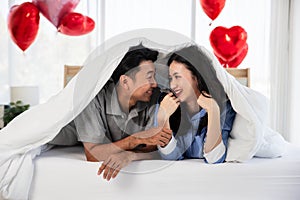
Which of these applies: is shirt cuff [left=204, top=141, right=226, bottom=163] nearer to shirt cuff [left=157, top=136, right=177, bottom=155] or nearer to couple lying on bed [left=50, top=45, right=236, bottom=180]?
couple lying on bed [left=50, top=45, right=236, bottom=180]

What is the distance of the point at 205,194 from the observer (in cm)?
152

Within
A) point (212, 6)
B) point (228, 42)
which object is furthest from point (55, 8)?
point (228, 42)

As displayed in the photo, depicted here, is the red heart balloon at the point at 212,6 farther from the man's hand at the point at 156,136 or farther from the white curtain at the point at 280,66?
the man's hand at the point at 156,136

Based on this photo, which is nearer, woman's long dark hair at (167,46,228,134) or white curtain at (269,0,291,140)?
woman's long dark hair at (167,46,228,134)

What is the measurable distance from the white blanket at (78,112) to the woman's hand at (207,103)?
68mm

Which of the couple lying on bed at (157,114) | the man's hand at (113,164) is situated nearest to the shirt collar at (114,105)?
the couple lying on bed at (157,114)

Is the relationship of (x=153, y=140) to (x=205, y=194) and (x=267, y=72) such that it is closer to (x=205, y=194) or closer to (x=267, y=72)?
(x=205, y=194)

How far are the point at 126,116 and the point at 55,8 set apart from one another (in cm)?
175

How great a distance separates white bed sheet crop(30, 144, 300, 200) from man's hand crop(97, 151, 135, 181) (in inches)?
1.1

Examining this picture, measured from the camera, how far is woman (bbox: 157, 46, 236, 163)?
157 centimetres

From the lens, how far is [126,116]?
1.69m

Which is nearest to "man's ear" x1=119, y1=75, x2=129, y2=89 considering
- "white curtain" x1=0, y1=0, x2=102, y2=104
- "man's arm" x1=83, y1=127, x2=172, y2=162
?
"man's arm" x1=83, y1=127, x2=172, y2=162

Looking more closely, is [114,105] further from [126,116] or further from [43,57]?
[43,57]

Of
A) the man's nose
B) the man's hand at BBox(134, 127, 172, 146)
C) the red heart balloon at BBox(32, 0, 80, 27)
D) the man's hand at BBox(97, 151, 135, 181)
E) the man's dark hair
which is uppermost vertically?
the red heart balloon at BBox(32, 0, 80, 27)
